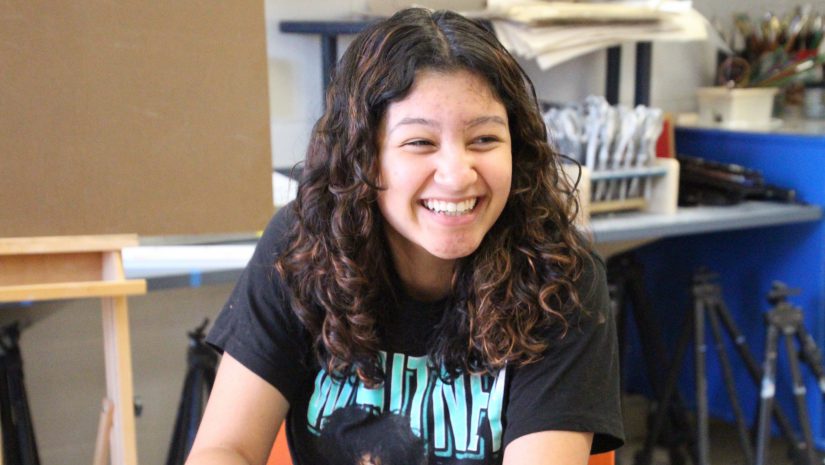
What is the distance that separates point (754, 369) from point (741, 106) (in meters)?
0.76

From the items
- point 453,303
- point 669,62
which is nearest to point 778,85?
point 669,62

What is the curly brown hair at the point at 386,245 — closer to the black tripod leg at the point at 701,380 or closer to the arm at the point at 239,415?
the arm at the point at 239,415

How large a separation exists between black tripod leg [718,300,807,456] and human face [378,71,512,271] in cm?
143

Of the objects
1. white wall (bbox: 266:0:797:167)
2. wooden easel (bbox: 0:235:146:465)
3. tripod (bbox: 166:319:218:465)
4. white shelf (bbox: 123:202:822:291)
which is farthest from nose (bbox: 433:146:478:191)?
tripod (bbox: 166:319:218:465)

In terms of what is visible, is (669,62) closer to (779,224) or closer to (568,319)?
(779,224)

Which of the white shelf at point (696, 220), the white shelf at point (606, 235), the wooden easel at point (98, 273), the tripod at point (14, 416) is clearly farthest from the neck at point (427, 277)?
the tripod at point (14, 416)

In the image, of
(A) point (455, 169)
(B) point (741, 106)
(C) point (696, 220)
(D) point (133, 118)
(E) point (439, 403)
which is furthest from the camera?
(B) point (741, 106)

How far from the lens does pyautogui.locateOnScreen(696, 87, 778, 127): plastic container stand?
8.58 ft

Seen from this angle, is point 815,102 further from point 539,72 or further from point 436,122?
point 436,122

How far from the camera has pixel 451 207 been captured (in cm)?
98

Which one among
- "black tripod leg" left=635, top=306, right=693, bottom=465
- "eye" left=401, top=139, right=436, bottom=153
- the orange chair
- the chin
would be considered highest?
"eye" left=401, top=139, right=436, bottom=153

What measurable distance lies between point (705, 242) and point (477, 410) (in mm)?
1697

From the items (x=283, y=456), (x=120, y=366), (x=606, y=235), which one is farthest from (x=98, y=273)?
(x=606, y=235)

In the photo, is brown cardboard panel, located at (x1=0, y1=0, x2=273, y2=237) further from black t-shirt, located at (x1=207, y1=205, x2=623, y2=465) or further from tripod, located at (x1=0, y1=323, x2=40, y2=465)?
tripod, located at (x1=0, y1=323, x2=40, y2=465)
